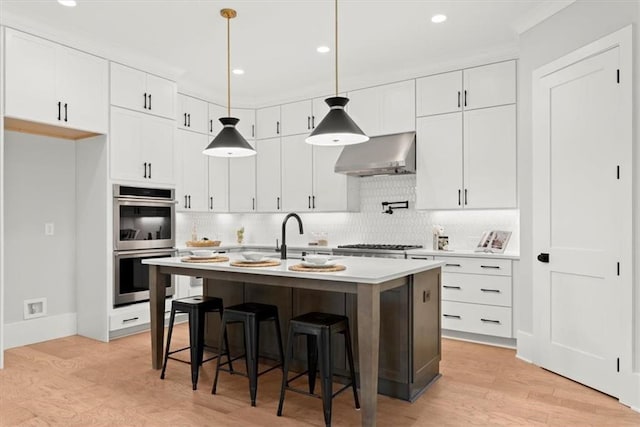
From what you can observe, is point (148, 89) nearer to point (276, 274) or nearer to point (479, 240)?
point (276, 274)

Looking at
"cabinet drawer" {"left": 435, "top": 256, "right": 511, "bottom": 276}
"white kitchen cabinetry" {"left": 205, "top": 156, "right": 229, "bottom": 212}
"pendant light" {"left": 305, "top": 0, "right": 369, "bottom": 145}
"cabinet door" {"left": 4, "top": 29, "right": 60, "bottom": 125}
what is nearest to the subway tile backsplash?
"white kitchen cabinetry" {"left": 205, "top": 156, "right": 229, "bottom": 212}

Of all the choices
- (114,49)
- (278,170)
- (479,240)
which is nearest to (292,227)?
(278,170)

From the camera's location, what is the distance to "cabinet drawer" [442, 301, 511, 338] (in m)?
4.37

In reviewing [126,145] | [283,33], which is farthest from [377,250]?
[126,145]

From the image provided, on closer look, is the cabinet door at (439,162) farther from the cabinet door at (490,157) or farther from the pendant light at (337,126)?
the pendant light at (337,126)

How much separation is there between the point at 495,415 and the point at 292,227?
4.27m

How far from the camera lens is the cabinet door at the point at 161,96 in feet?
16.3

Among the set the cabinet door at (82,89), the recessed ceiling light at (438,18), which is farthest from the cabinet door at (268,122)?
the recessed ceiling light at (438,18)

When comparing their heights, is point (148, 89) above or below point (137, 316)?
above

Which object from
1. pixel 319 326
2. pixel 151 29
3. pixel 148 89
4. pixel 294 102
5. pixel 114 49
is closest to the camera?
pixel 319 326

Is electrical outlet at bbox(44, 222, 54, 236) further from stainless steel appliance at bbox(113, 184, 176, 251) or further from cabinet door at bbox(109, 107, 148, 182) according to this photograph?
cabinet door at bbox(109, 107, 148, 182)

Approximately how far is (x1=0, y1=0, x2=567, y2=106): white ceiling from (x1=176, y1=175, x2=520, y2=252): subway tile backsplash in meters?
1.42

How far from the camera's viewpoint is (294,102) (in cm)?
620

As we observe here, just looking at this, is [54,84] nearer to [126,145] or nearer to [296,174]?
[126,145]
